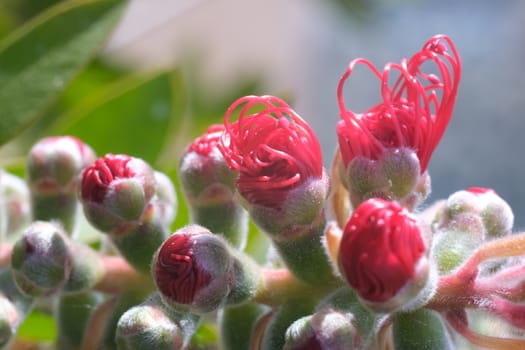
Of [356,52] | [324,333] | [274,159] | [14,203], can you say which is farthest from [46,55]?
[356,52]

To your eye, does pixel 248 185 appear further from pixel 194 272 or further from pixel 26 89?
pixel 26 89

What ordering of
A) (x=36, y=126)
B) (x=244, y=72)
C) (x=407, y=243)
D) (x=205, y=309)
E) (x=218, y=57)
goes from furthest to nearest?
(x=218, y=57), (x=244, y=72), (x=36, y=126), (x=205, y=309), (x=407, y=243)

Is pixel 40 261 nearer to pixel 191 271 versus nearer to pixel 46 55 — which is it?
pixel 191 271

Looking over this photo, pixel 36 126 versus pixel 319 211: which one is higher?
pixel 319 211

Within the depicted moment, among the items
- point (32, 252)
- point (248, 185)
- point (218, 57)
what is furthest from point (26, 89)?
point (218, 57)

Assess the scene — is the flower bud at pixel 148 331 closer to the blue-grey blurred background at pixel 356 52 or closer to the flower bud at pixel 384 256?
the flower bud at pixel 384 256

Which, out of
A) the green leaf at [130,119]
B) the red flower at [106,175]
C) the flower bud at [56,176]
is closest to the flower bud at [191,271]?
the red flower at [106,175]

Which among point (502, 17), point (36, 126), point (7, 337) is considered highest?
point (7, 337)

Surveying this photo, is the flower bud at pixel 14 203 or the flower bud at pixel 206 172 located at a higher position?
the flower bud at pixel 206 172
